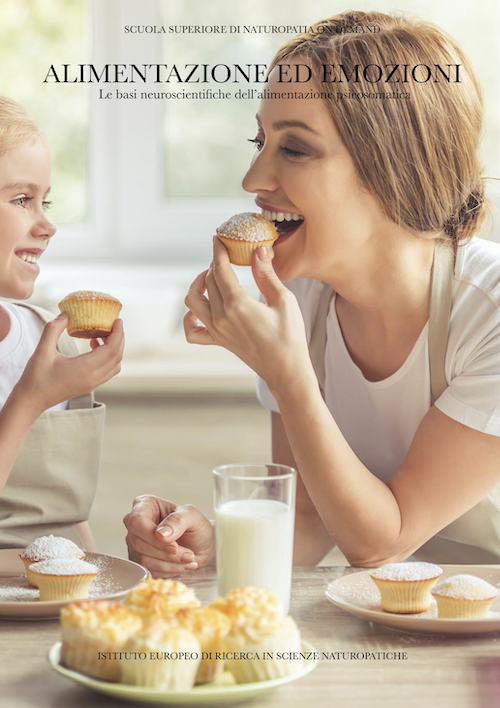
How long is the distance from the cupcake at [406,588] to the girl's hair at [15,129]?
934 mm

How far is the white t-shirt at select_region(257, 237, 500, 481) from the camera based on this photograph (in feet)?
4.07

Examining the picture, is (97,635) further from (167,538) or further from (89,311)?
(89,311)

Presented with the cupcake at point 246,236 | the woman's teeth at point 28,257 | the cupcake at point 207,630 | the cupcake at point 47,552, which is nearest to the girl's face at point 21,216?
the woman's teeth at point 28,257

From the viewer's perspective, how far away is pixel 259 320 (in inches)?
46.8

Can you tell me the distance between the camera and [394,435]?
4.74ft

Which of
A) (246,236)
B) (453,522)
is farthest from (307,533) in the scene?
(246,236)

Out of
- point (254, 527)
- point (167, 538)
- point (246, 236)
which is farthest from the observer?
point (246, 236)

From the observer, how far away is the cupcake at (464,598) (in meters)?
0.87

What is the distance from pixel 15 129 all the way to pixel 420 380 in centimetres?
79

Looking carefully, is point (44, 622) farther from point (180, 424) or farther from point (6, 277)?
point (180, 424)

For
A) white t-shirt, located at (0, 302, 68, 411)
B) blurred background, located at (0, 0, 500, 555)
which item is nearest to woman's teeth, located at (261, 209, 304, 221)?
white t-shirt, located at (0, 302, 68, 411)

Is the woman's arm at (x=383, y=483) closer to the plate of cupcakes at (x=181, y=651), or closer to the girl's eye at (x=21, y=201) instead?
the plate of cupcakes at (x=181, y=651)

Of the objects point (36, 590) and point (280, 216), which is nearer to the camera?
point (36, 590)

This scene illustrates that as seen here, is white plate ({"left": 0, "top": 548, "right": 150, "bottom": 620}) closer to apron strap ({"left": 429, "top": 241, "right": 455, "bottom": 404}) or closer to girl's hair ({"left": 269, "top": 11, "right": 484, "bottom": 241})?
apron strap ({"left": 429, "top": 241, "right": 455, "bottom": 404})
